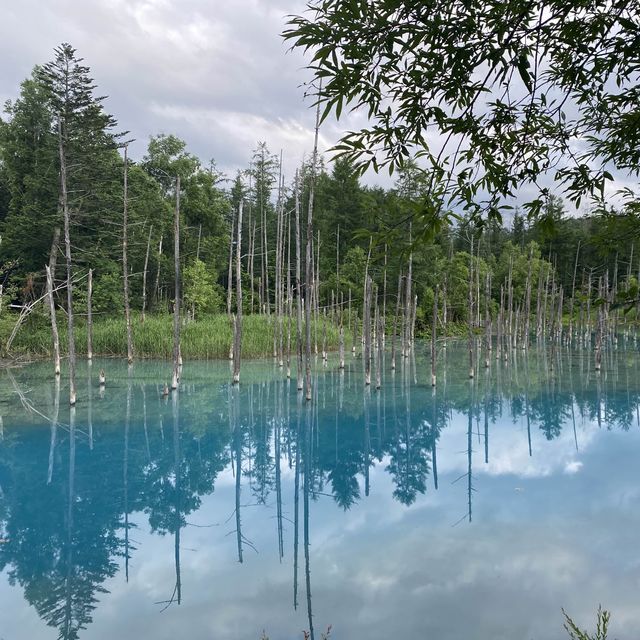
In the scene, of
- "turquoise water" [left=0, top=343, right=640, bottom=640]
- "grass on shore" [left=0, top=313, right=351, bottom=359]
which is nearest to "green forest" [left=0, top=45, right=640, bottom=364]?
"grass on shore" [left=0, top=313, right=351, bottom=359]

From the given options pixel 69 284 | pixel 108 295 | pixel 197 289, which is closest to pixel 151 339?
pixel 108 295

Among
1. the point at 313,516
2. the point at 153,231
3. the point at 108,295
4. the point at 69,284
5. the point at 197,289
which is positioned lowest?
the point at 313,516

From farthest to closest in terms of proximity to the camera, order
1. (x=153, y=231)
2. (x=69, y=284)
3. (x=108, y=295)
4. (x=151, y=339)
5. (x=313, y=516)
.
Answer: (x=153, y=231)
(x=108, y=295)
(x=151, y=339)
(x=69, y=284)
(x=313, y=516)

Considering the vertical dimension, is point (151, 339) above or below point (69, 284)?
below

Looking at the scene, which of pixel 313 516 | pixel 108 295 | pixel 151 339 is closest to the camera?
pixel 313 516

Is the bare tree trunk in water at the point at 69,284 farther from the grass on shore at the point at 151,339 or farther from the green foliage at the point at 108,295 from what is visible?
the green foliage at the point at 108,295

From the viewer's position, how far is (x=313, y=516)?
9055 millimetres

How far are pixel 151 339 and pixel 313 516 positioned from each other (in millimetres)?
18945

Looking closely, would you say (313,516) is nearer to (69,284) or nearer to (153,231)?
(69,284)

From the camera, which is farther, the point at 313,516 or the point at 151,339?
the point at 151,339

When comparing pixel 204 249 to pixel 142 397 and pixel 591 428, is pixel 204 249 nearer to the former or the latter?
pixel 142 397

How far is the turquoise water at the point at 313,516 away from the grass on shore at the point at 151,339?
7.65 meters

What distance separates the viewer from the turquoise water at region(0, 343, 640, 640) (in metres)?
5.96

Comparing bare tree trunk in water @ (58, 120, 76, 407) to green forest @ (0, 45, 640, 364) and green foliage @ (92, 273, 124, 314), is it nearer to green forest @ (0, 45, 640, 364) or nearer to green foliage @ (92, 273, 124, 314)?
green forest @ (0, 45, 640, 364)
